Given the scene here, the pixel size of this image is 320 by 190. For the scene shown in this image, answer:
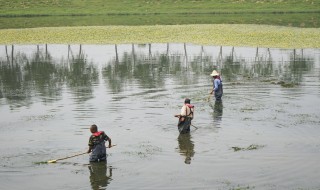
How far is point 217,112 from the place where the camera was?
101 ft

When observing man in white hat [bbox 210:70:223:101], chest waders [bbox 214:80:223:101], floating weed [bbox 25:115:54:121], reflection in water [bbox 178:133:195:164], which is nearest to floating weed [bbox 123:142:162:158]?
reflection in water [bbox 178:133:195:164]

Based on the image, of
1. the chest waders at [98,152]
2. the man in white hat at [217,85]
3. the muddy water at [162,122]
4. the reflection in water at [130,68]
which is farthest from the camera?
the reflection in water at [130,68]

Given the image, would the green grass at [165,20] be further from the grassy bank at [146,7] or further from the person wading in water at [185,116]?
the person wading in water at [185,116]

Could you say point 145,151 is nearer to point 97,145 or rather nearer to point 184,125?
point 97,145

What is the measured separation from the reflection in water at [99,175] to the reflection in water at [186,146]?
3.33 m

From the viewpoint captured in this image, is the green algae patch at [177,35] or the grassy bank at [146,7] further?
the grassy bank at [146,7]

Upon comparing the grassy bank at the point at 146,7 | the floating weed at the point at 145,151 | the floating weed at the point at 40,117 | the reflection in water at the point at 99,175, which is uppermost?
the grassy bank at the point at 146,7

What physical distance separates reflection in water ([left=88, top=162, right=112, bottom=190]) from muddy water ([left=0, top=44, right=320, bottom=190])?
0.04 metres

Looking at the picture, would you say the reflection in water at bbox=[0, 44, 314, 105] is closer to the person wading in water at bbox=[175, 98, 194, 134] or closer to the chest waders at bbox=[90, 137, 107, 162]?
the person wading in water at bbox=[175, 98, 194, 134]

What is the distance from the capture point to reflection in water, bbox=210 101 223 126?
28.9m

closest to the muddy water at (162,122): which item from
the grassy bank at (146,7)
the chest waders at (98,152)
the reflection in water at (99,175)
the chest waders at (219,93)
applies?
the reflection in water at (99,175)

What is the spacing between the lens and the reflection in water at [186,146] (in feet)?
75.2

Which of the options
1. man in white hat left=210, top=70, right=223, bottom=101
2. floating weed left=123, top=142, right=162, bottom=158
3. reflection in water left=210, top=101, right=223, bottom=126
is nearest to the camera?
floating weed left=123, top=142, right=162, bottom=158

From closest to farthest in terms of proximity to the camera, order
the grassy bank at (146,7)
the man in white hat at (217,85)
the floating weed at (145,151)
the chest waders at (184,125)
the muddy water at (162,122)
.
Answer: the muddy water at (162,122), the floating weed at (145,151), the chest waders at (184,125), the man in white hat at (217,85), the grassy bank at (146,7)
